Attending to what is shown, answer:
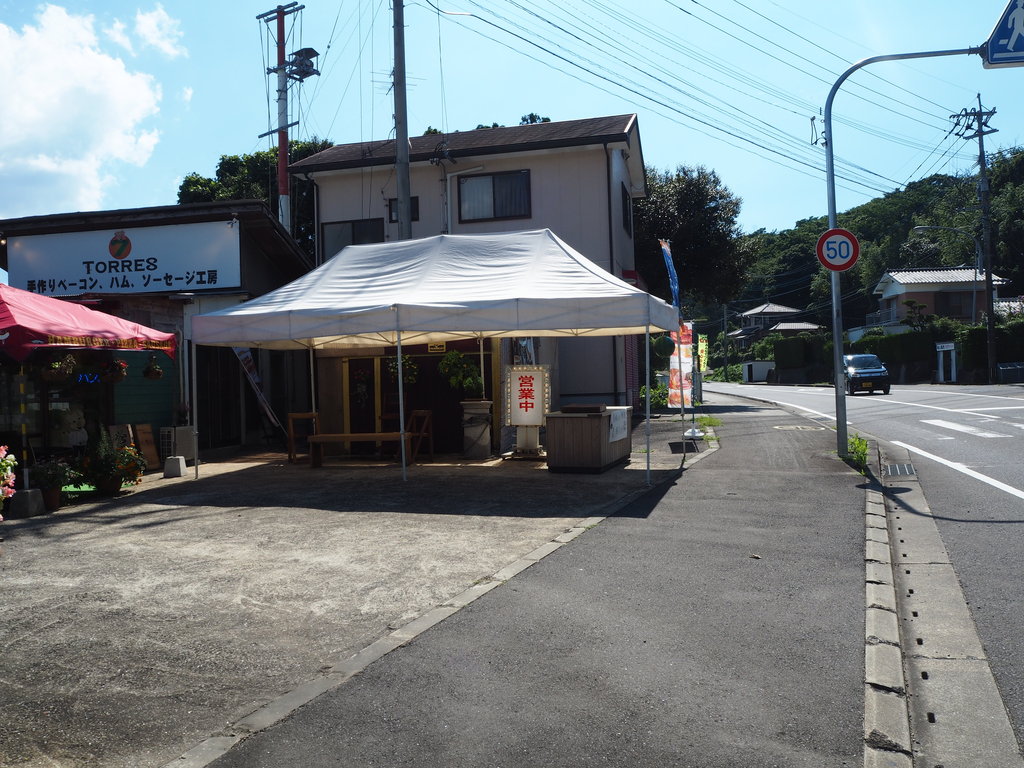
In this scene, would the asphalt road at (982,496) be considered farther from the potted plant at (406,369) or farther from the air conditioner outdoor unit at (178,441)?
the air conditioner outdoor unit at (178,441)

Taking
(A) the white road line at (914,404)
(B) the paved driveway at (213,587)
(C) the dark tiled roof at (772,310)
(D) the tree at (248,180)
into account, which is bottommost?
(B) the paved driveway at (213,587)

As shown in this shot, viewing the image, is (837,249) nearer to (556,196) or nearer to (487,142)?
(556,196)

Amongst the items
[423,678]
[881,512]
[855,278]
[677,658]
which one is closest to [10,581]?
[423,678]

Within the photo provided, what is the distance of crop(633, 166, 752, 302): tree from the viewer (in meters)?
29.9

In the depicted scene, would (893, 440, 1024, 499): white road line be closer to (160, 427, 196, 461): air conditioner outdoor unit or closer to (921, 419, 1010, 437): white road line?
(921, 419, 1010, 437): white road line

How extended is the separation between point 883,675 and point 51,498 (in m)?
9.22

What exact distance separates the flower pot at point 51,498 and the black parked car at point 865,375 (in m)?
30.0

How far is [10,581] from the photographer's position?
6125 millimetres

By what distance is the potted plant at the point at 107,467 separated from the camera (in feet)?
34.7

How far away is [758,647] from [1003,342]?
43.1 meters

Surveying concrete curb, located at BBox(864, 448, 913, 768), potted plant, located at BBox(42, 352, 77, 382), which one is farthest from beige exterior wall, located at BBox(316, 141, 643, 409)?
concrete curb, located at BBox(864, 448, 913, 768)

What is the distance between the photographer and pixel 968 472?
11.1 m

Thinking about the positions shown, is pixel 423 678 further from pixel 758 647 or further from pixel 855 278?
pixel 855 278

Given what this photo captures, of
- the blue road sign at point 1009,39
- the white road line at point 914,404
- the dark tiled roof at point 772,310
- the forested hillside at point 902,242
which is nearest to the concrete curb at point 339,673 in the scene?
the blue road sign at point 1009,39
